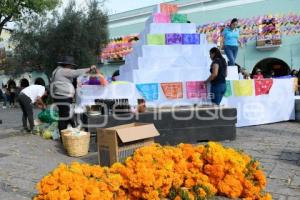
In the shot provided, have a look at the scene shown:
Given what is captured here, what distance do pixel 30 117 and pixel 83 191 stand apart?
6.43 m

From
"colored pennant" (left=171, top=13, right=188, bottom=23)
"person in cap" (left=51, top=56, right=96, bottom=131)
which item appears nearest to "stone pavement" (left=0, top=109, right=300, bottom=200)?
"person in cap" (left=51, top=56, right=96, bottom=131)

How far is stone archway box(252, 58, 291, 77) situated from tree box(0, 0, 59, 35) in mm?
14141

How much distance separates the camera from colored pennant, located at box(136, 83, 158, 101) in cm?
948

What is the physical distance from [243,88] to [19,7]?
801 inches

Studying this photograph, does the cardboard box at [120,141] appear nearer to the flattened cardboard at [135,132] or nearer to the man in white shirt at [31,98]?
the flattened cardboard at [135,132]

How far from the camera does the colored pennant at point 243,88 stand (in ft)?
32.3

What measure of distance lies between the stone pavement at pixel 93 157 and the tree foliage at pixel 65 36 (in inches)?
579

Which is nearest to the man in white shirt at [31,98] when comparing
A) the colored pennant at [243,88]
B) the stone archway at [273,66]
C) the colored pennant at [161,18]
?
the colored pennant at [161,18]

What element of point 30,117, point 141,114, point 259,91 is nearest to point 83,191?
point 141,114

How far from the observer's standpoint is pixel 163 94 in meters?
9.75

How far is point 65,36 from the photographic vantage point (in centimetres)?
2403

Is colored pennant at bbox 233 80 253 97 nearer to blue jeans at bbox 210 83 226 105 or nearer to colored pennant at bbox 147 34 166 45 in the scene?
blue jeans at bbox 210 83 226 105

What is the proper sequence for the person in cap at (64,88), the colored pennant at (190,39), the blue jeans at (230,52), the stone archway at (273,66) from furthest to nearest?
the stone archway at (273,66) < the blue jeans at (230,52) < the colored pennant at (190,39) < the person in cap at (64,88)

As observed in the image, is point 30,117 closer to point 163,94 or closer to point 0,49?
point 163,94
